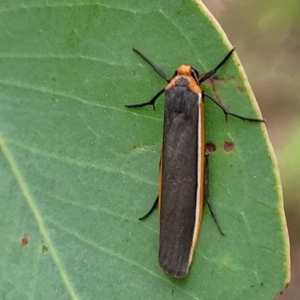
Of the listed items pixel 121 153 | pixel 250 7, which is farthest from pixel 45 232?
pixel 250 7

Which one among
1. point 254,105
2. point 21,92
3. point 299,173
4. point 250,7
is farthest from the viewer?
point 250,7

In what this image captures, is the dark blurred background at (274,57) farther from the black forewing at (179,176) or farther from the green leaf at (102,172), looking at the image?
the green leaf at (102,172)

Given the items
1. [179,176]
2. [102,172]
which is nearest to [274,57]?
[179,176]

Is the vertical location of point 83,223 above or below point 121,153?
below

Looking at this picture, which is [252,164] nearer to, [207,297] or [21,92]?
[207,297]

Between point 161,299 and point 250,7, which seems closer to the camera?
point 161,299

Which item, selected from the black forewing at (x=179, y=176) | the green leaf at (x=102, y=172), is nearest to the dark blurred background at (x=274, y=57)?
the black forewing at (x=179, y=176)

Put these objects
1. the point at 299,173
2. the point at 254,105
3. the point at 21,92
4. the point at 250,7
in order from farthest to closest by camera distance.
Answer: the point at 250,7 < the point at 299,173 < the point at 21,92 < the point at 254,105
